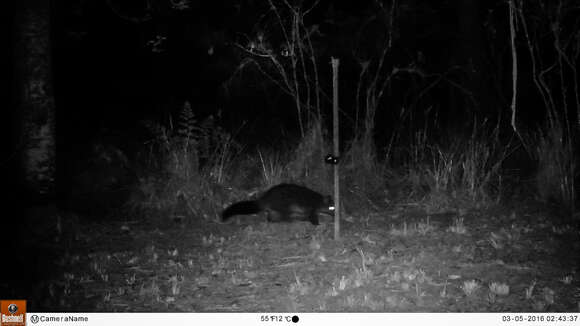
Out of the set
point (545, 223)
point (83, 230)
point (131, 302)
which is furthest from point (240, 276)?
point (545, 223)

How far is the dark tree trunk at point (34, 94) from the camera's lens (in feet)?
20.0

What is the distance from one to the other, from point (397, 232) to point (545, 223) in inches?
64.2

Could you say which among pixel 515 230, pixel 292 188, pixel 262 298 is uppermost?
pixel 292 188

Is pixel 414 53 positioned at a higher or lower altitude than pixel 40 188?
higher

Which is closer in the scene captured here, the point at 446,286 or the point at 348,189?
the point at 446,286

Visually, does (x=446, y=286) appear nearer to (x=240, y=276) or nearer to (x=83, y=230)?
(x=240, y=276)

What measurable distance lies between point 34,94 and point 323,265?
149 inches

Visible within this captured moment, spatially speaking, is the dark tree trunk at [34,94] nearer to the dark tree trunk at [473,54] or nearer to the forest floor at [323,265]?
the forest floor at [323,265]

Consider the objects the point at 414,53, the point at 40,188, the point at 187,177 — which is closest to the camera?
the point at 40,188

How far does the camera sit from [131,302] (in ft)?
13.1

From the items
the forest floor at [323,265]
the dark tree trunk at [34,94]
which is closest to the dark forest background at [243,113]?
the dark tree trunk at [34,94]

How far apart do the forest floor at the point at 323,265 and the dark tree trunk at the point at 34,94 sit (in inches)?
28.4

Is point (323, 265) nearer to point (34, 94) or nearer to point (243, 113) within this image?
point (34, 94)

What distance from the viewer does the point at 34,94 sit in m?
6.16
